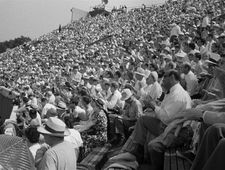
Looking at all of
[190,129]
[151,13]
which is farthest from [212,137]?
[151,13]

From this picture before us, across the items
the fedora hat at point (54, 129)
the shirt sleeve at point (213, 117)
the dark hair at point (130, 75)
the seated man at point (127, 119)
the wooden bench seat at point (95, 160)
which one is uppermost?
the shirt sleeve at point (213, 117)

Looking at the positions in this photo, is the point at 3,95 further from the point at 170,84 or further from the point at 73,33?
the point at 73,33

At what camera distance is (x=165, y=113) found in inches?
193

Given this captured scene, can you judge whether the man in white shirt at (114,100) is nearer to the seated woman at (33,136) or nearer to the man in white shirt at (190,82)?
the man in white shirt at (190,82)

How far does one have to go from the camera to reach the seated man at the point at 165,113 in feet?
16.2

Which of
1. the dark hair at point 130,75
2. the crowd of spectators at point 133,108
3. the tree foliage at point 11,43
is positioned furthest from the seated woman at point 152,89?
the tree foliage at point 11,43

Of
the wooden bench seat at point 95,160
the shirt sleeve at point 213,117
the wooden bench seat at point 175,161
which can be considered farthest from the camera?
the wooden bench seat at point 95,160

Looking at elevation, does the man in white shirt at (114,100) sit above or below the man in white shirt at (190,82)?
below

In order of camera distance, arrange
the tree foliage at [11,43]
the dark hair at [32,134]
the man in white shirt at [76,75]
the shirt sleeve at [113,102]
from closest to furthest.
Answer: the dark hair at [32,134]
the shirt sleeve at [113,102]
the man in white shirt at [76,75]
the tree foliage at [11,43]

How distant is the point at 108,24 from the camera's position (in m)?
42.6

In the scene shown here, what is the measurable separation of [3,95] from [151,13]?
2538cm

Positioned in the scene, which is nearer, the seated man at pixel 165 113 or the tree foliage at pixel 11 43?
the seated man at pixel 165 113

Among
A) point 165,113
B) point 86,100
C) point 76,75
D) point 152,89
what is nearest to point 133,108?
point 152,89

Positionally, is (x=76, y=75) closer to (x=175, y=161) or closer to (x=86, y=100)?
(x=86, y=100)
